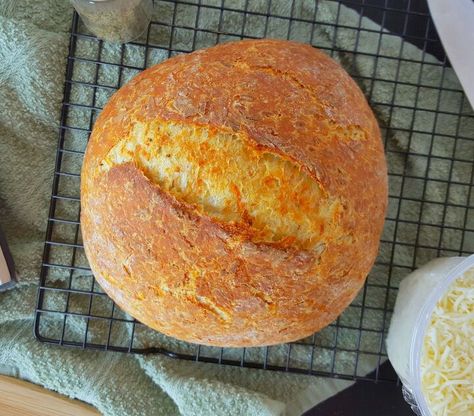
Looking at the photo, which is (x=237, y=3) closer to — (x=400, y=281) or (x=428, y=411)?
(x=400, y=281)

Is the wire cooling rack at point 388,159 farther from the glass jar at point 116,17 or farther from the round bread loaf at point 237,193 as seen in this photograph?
the round bread loaf at point 237,193

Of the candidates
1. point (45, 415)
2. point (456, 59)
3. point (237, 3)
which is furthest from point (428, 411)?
point (237, 3)

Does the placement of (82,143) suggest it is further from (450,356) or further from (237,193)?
(450,356)

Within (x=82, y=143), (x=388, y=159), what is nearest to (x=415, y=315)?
(x=388, y=159)

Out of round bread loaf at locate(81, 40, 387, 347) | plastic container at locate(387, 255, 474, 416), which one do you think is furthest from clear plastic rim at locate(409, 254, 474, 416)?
round bread loaf at locate(81, 40, 387, 347)

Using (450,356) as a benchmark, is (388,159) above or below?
above

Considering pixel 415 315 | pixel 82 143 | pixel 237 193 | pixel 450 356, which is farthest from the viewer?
pixel 82 143
